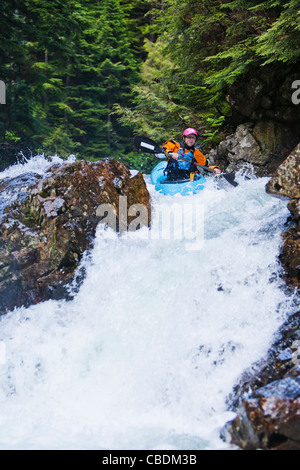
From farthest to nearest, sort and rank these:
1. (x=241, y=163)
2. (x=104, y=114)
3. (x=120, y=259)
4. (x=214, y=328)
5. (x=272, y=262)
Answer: (x=104, y=114) < (x=241, y=163) < (x=120, y=259) < (x=272, y=262) < (x=214, y=328)

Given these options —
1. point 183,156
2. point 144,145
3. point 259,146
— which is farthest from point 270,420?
point 259,146

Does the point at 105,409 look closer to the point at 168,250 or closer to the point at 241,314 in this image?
the point at 241,314

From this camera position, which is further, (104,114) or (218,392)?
(104,114)

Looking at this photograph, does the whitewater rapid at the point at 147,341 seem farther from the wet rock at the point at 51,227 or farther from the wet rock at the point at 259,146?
the wet rock at the point at 259,146

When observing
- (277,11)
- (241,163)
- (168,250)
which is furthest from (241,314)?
(277,11)

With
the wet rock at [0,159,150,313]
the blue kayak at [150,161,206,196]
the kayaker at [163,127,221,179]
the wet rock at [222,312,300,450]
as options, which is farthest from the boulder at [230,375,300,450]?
the kayaker at [163,127,221,179]

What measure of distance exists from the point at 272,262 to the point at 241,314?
2.46 feet

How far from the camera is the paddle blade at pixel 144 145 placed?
20.0 feet

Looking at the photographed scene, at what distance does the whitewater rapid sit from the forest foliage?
328 centimetres

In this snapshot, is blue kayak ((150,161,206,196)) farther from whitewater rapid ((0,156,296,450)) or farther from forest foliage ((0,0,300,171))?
forest foliage ((0,0,300,171))

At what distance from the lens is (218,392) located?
10.0 ft

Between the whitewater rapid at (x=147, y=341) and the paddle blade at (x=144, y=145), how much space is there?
1.94m

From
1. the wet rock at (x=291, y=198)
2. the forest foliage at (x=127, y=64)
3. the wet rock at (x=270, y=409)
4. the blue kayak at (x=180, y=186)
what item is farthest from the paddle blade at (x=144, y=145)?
the wet rock at (x=270, y=409)
